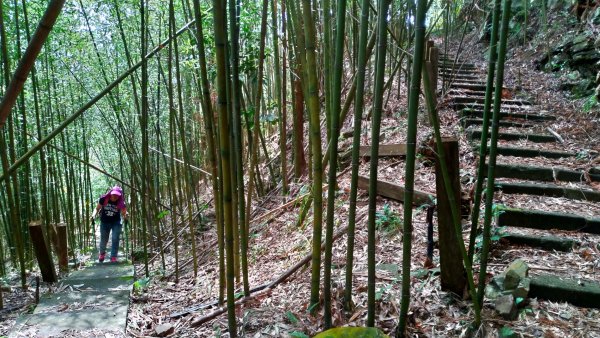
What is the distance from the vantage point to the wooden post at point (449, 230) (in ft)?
5.23

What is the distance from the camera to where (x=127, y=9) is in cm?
432

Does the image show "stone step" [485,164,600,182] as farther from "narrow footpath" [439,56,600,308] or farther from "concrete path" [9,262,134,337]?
"concrete path" [9,262,134,337]

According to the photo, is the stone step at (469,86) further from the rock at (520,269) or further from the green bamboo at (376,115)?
the green bamboo at (376,115)

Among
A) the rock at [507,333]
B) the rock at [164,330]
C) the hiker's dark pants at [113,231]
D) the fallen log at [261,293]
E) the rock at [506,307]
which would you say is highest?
the rock at [506,307]

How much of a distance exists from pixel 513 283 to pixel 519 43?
6706mm

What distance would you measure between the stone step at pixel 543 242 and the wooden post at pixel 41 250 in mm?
2726

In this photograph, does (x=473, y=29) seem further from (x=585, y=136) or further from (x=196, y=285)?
(x=196, y=285)

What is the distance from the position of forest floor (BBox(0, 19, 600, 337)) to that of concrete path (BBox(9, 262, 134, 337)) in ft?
0.28

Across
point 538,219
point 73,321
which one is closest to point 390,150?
point 538,219

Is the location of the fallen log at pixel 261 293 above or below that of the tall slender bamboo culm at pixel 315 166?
below

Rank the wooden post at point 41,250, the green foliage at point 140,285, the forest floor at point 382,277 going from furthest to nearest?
the wooden post at point 41,250 < the green foliage at point 140,285 < the forest floor at point 382,277

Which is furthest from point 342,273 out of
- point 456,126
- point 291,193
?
point 456,126

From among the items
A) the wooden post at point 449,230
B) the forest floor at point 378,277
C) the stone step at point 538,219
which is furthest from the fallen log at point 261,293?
the stone step at point 538,219

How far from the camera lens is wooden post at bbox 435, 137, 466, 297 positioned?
5.23 feet
